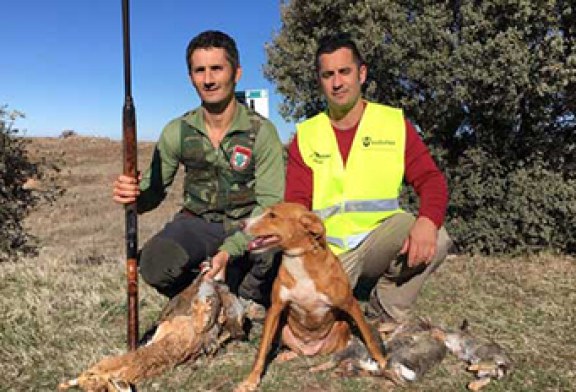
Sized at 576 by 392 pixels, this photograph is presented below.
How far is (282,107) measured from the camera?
9945mm

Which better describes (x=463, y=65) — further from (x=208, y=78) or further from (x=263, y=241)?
(x=263, y=241)

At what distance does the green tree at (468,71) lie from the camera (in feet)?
24.0

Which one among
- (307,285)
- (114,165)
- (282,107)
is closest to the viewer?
(307,285)

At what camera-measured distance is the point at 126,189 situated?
12.8ft

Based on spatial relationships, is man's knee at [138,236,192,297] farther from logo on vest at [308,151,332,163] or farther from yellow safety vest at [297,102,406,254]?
logo on vest at [308,151,332,163]

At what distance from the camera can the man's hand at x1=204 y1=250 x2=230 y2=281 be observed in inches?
163

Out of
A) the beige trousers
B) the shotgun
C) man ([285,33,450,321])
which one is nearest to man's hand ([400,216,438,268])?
man ([285,33,450,321])

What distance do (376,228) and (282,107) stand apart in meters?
5.73

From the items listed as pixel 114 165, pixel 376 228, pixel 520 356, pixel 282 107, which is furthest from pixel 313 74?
pixel 114 165

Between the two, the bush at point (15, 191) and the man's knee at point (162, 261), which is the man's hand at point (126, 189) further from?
the bush at point (15, 191)

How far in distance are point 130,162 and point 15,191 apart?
19.3 ft

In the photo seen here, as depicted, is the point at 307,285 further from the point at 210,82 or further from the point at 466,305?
the point at 466,305

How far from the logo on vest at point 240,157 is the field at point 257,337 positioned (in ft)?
4.29

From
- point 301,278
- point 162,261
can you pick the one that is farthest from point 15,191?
point 301,278
